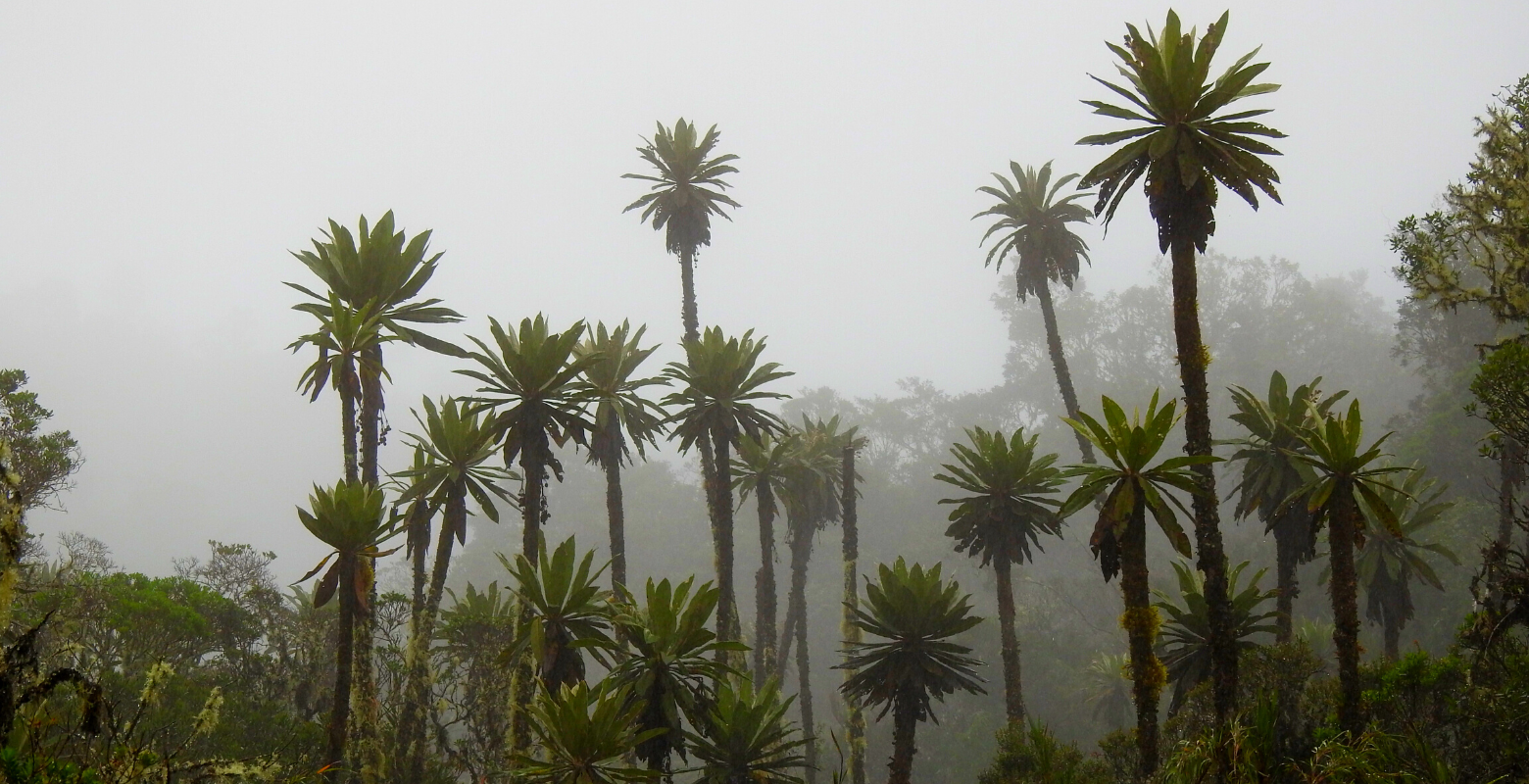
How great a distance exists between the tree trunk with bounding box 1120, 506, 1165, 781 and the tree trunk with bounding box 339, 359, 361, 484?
14710mm

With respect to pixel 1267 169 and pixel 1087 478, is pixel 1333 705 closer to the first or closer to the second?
pixel 1087 478

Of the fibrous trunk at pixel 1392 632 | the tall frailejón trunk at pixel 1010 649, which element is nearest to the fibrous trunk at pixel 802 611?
the tall frailejón trunk at pixel 1010 649

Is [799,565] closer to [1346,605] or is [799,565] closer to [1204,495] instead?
[1204,495]

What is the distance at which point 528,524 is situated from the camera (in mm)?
19297

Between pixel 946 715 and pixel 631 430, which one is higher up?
pixel 631 430

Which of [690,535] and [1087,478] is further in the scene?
[690,535]

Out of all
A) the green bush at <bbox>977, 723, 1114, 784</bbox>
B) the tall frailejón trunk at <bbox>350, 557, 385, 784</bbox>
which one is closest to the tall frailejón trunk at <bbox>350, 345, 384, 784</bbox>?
the tall frailejón trunk at <bbox>350, 557, 385, 784</bbox>

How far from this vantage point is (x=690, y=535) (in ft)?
186

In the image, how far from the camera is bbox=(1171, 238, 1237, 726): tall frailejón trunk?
14859mm

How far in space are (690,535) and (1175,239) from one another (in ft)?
143

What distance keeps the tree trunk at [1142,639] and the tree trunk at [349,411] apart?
14.7 m

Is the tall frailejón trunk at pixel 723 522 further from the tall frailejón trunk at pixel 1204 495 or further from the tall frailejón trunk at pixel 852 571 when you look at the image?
the tall frailejón trunk at pixel 1204 495

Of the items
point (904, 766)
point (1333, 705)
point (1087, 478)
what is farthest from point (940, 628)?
point (1333, 705)

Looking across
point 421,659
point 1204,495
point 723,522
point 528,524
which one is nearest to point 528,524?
point 528,524
